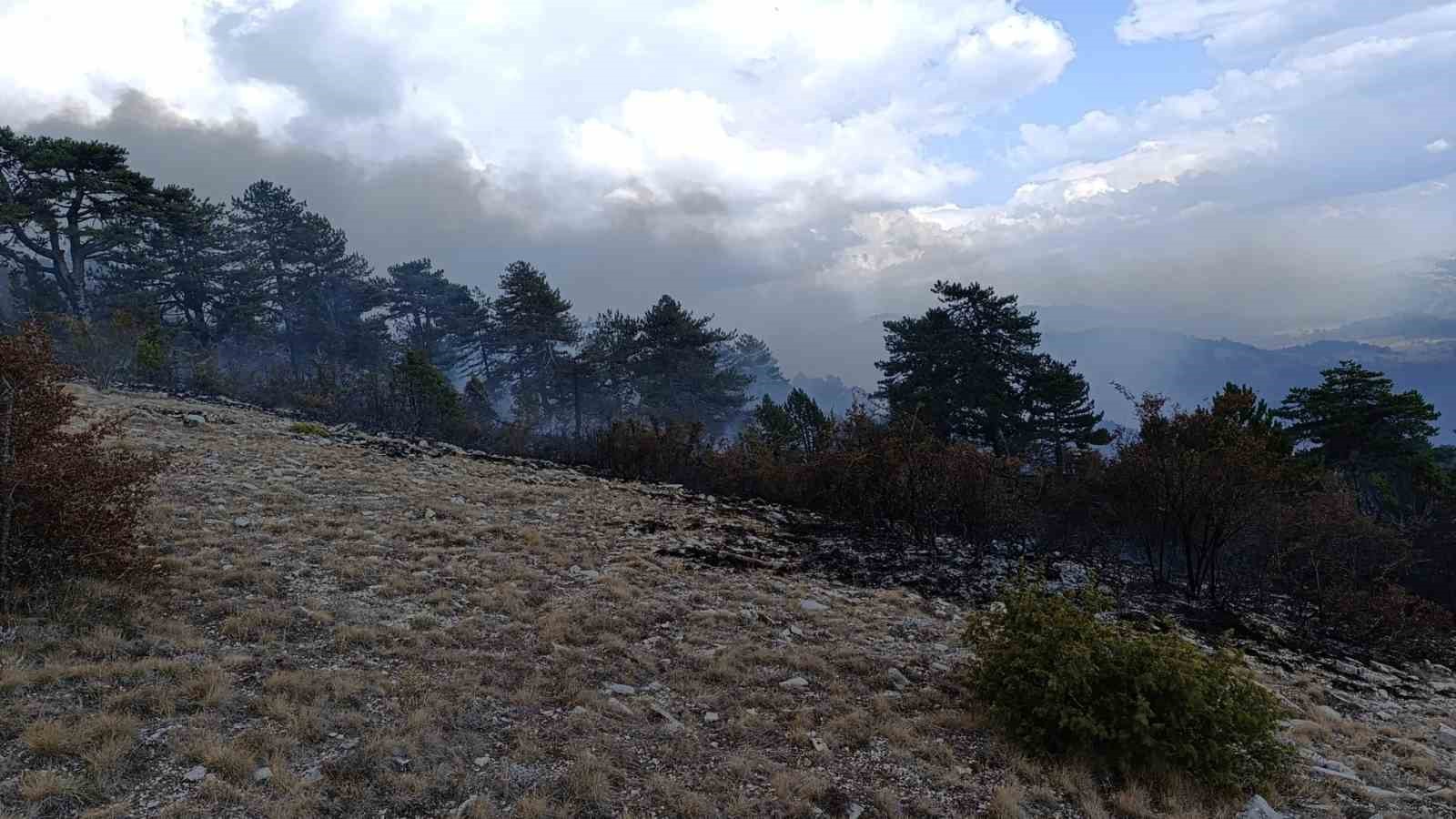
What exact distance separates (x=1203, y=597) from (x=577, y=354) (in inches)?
1476

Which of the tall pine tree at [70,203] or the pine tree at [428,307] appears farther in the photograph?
→ the pine tree at [428,307]

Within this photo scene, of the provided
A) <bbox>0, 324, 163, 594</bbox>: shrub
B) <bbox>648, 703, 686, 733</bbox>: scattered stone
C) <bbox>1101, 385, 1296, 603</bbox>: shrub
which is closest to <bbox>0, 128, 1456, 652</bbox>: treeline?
<bbox>1101, 385, 1296, 603</bbox>: shrub

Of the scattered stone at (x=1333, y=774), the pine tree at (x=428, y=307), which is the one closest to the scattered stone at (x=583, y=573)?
the scattered stone at (x=1333, y=774)

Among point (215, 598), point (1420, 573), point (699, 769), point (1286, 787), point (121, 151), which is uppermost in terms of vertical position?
point (121, 151)

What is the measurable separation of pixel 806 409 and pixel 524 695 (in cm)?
2289

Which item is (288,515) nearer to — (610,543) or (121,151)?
(610,543)

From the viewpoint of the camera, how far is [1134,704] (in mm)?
5438

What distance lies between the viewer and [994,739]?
578 centimetres

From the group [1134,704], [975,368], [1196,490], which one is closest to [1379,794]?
[1134,704]

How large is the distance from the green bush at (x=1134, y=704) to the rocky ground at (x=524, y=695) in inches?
10.9

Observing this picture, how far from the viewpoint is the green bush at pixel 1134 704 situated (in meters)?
5.32

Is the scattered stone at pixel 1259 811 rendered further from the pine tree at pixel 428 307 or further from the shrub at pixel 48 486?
the pine tree at pixel 428 307

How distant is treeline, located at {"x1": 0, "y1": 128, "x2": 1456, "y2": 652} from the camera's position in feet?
43.6

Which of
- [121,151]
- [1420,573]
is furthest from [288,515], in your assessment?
[121,151]
